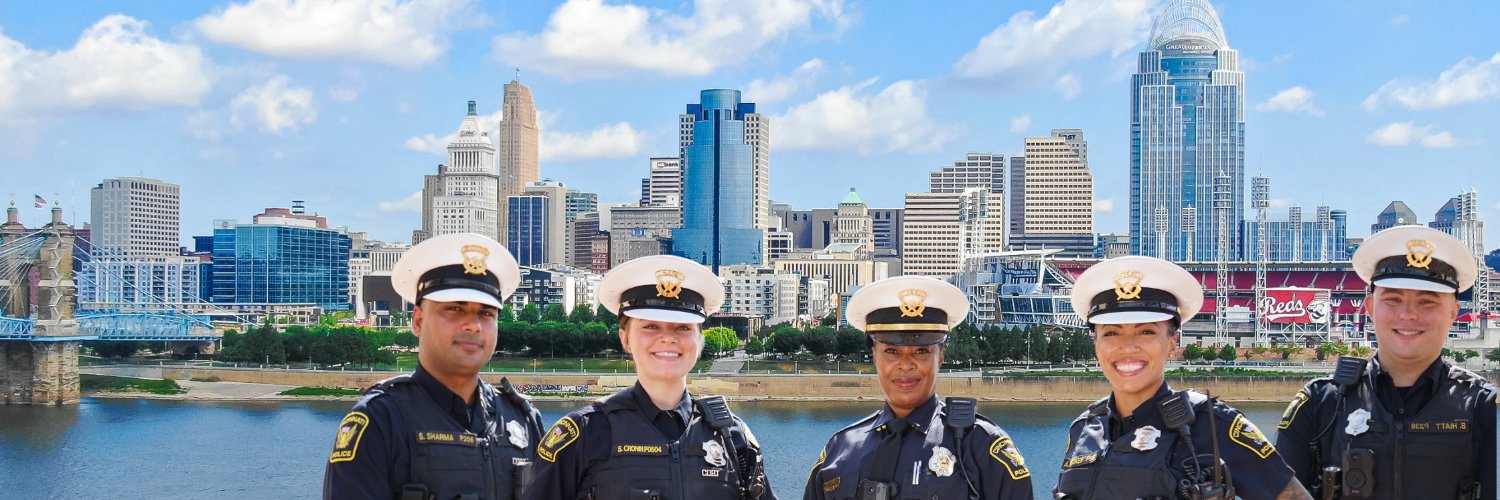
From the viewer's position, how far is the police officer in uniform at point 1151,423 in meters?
4.71

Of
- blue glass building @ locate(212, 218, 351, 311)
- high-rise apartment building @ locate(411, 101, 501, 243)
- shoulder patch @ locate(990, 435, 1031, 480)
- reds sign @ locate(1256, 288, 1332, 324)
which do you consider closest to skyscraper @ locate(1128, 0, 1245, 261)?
high-rise apartment building @ locate(411, 101, 501, 243)

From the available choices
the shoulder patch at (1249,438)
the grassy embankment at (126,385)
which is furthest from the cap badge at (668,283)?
the grassy embankment at (126,385)

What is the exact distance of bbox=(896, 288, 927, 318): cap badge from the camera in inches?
205

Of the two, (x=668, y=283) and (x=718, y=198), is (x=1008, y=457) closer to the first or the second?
(x=668, y=283)

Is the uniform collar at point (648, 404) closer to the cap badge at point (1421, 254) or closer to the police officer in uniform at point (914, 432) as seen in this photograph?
the police officer in uniform at point (914, 432)

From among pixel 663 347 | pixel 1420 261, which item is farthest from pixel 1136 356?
pixel 663 347

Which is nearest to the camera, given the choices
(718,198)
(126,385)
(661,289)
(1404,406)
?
(661,289)

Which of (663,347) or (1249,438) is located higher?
(663,347)

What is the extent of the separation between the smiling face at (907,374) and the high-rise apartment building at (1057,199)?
7287 inches

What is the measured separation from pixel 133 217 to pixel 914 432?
653ft

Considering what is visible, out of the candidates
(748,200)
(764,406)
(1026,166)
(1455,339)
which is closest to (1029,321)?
(1455,339)

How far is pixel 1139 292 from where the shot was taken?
5082 mm

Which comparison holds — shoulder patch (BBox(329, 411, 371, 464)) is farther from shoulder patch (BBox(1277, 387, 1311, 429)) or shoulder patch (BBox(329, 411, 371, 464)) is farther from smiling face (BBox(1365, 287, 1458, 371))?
smiling face (BBox(1365, 287, 1458, 371))

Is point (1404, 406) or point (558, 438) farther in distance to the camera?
point (1404, 406)
